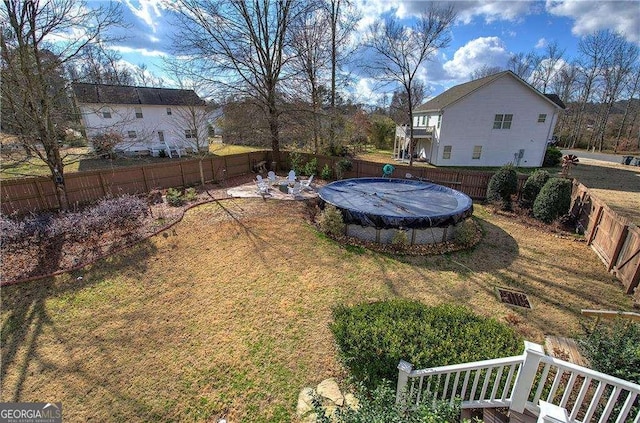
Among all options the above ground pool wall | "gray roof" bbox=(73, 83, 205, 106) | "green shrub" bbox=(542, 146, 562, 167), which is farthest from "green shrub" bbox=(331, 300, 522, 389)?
"green shrub" bbox=(542, 146, 562, 167)

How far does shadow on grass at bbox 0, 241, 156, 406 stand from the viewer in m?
4.36

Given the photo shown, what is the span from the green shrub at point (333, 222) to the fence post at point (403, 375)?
229 inches

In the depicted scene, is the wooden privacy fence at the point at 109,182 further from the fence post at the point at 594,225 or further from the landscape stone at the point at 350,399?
the fence post at the point at 594,225

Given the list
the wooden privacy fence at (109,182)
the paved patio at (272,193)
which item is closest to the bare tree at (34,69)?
the wooden privacy fence at (109,182)

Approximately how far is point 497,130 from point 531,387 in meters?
23.6

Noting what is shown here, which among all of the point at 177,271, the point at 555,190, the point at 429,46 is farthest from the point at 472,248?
the point at 429,46

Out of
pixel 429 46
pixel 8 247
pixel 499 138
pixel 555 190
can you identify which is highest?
pixel 429 46

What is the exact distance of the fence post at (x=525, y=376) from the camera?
2674 millimetres

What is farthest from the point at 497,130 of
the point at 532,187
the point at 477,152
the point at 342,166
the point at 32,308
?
the point at 32,308

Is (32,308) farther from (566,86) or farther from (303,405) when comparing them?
(566,86)

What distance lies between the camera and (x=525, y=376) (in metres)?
2.83

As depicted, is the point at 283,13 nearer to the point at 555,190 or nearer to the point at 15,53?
the point at 15,53

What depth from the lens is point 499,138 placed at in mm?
21797

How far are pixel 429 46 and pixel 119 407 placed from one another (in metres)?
24.2
